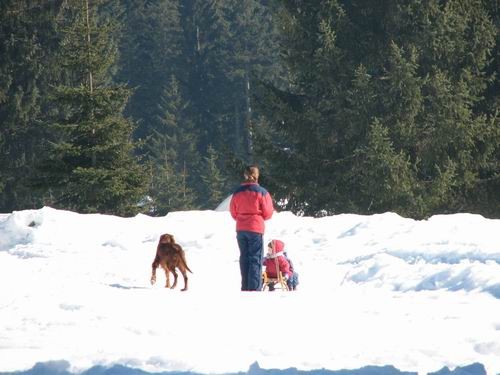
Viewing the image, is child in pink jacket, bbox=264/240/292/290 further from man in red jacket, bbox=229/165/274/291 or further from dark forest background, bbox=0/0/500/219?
dark forest background, bbox=0/0/500/219

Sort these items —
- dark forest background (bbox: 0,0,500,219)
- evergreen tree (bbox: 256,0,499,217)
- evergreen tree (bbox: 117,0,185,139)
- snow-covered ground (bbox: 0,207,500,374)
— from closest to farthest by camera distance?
snow-covered ground (bbox: 0,207,500,374) < dark forest background (bbox: 0,0,500,219) < evergreen tree (bbox: 256,0,499,217) < evergreen tree (bbox: 117,0,185,139)

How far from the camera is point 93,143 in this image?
26.9 meters

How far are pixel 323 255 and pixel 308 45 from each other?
1360 centimetres

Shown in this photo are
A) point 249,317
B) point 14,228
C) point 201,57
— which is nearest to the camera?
point 249,317

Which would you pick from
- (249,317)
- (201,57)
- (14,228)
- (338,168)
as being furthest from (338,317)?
(201,57)

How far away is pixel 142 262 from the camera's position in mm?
17312

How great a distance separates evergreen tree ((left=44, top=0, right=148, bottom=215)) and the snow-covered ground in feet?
20.9

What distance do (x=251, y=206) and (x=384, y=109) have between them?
53.9 ft

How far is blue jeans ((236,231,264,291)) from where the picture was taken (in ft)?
43.9

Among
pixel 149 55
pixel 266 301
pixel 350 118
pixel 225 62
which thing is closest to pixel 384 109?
pixel 350 118

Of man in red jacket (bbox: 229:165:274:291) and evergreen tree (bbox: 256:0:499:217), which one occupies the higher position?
evergreen tree (bbox: 256:0:499:217)

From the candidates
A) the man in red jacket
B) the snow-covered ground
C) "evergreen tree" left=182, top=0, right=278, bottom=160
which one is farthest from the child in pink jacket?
"evergreen tree" left=182, top=0, right=278, bottom=160

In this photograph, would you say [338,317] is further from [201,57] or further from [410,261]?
[201,57]

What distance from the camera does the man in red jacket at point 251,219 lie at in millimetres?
13227
